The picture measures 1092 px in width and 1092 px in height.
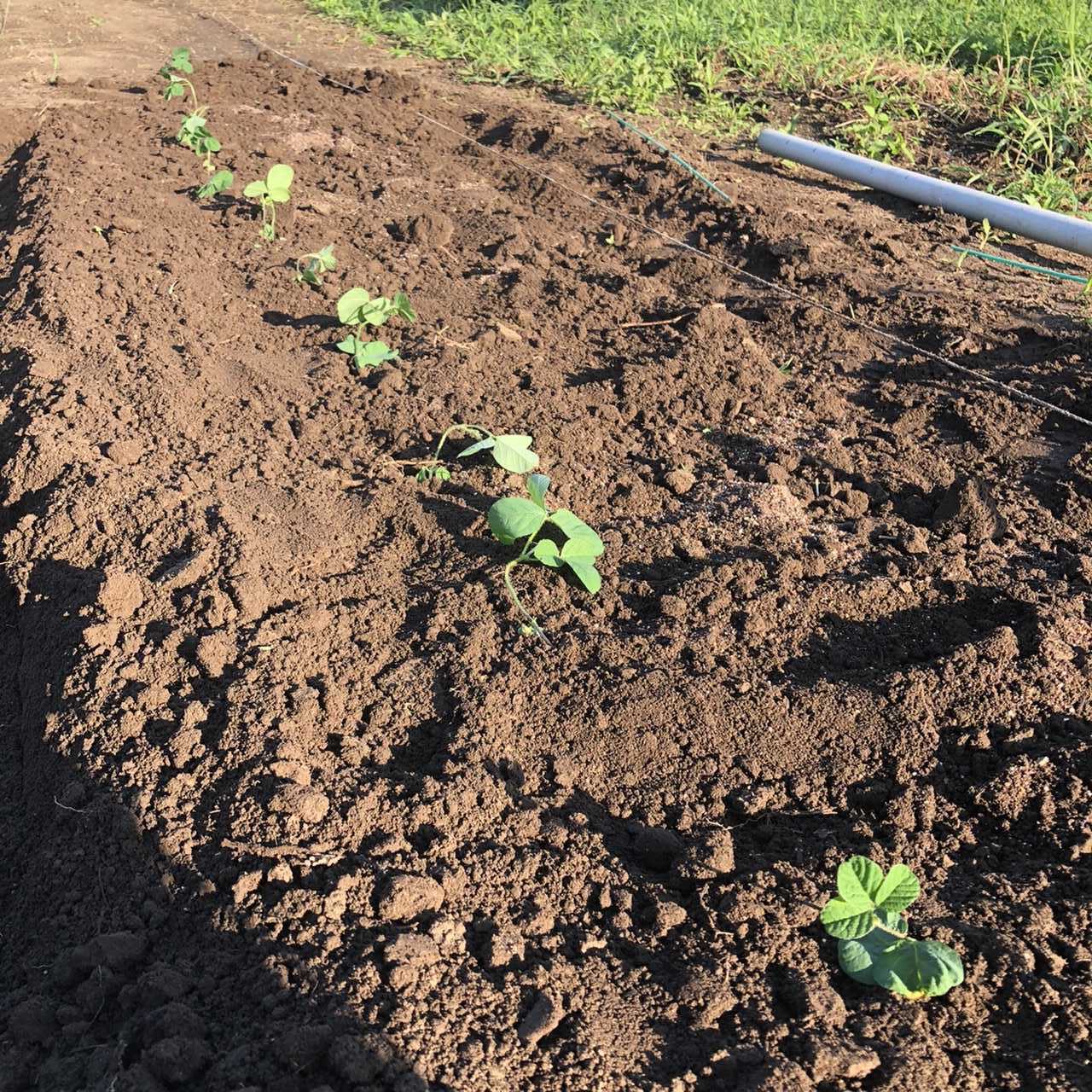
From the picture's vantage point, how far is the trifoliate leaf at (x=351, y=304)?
3938mm

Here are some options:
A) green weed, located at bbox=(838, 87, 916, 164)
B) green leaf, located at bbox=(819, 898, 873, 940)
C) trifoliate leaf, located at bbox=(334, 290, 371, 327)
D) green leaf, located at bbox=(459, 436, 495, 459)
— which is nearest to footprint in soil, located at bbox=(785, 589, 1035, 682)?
green leaf, located at bbox=(819, 898, 873, 940)

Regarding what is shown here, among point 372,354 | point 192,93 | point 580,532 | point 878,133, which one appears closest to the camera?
point 580,532

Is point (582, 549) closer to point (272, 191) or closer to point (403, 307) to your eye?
point (403, 307)

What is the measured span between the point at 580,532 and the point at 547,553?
0.10 m

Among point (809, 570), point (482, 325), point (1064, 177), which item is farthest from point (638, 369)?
point (1064, 177)

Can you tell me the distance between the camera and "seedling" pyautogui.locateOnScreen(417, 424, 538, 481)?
313cm

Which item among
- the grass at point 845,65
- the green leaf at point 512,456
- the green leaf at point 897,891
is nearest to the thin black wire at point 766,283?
the grass at point 845,65

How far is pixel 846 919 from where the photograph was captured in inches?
75.1

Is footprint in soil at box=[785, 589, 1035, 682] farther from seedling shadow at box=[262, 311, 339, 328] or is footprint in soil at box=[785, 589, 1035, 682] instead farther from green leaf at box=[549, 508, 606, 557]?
seedling shadow at box=[262, 311, 339, 328]

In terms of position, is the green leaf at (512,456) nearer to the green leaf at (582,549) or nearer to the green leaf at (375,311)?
the green leaf at (582,549)

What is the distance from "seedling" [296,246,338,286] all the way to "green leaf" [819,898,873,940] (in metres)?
3.23

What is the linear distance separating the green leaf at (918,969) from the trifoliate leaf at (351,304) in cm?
285

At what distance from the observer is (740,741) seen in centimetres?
240

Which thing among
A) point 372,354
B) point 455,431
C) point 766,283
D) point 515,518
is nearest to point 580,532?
point 515,518
